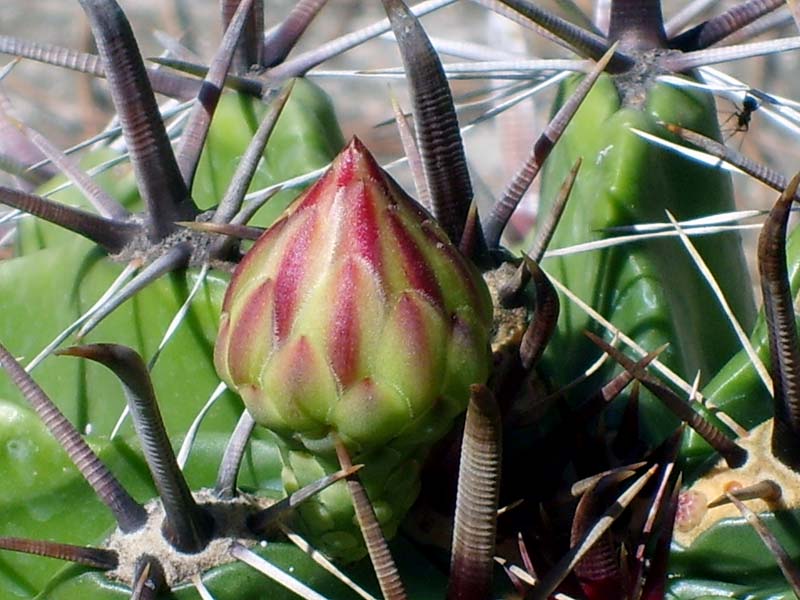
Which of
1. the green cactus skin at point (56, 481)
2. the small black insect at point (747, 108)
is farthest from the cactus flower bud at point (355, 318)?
the small black insect at point (747, 108)

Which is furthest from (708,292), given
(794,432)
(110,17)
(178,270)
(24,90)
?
(24,90)

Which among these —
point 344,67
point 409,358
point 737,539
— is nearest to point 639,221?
point 737,539

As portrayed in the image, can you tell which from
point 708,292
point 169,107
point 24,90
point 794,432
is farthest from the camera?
point 24,90

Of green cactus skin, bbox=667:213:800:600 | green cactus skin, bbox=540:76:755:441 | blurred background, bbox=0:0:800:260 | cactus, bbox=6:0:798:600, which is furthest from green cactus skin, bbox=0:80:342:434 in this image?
blurred background, bbox=0:0:800:260

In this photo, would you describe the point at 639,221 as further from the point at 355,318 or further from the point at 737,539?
the point at 355,318

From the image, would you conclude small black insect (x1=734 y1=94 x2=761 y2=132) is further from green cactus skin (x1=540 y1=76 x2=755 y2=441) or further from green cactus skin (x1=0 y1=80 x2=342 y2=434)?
green cactus skin (x1=0 y1=80 x2=342 y2=434)

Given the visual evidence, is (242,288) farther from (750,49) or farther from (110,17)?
(750,49)
